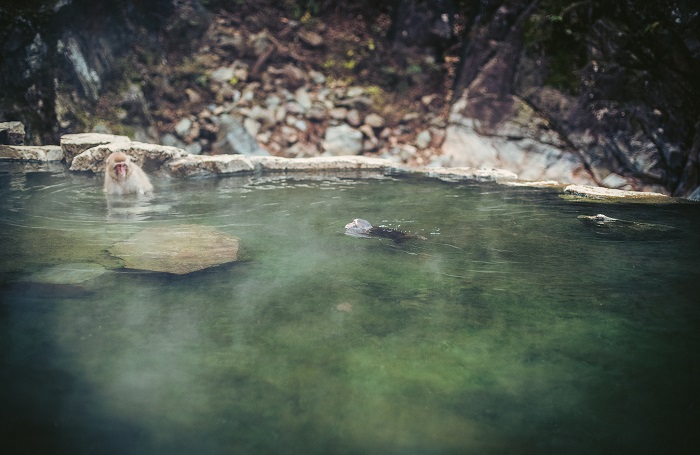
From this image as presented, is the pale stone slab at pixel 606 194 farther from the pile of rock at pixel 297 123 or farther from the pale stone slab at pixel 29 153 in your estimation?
the pale stone slab at pixel 29 153

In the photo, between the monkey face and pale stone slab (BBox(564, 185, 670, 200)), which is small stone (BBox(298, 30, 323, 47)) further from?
pale stone slab (BBox(564, 185, 670, 200))

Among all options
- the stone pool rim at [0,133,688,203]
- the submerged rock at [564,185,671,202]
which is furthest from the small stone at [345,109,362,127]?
the submerged rock at [564,185,671,202]

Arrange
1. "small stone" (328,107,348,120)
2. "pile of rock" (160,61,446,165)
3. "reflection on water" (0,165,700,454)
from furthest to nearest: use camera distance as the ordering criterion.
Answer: "small stone" (328,107,348,120) < "pile of rock" (160,61,446,165) < "reflection on water" (0,165,700,454)

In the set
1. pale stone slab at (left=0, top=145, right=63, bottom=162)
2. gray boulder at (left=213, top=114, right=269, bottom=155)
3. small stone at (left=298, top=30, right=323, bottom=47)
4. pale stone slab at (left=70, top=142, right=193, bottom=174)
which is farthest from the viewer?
small stone at (left=298, top=30, right=323, bottom=47)

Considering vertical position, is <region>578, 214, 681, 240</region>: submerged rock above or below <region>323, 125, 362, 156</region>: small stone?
below

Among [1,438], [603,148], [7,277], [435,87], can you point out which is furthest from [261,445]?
[435,87]

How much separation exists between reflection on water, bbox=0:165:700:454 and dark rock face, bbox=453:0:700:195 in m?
4.56

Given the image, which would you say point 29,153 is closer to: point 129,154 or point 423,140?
point 129,154

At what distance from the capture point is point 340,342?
8.28 ft

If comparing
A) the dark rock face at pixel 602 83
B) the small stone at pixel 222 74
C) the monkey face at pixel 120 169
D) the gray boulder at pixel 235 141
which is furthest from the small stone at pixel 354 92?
the monkey face at pixel 120 169

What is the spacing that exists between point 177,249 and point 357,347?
2257 millimetres

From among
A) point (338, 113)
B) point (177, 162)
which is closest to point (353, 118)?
point (338, 113)

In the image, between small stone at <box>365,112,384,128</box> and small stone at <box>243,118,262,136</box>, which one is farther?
small stone at <box>365,112,384,128</box>

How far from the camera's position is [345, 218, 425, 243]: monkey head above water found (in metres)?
4.70
